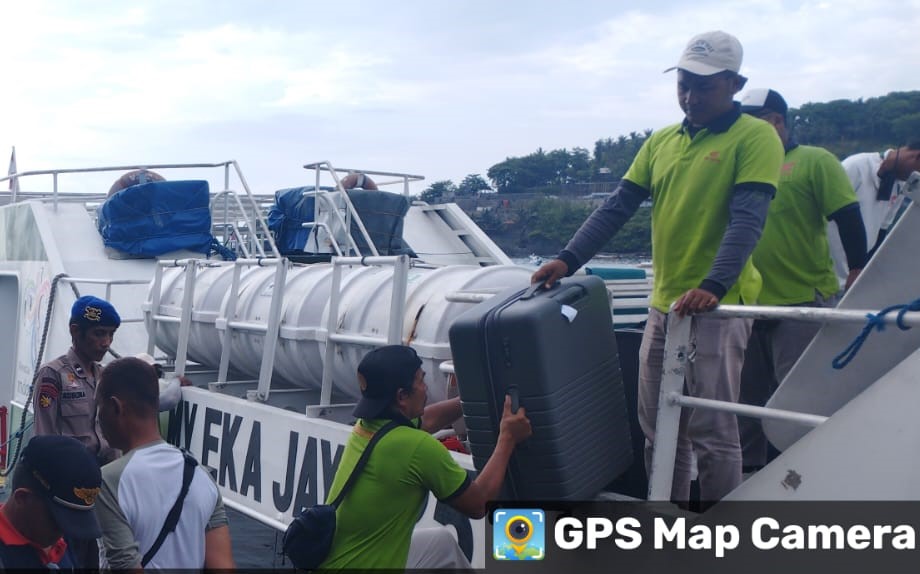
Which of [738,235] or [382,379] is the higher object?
[738,235]

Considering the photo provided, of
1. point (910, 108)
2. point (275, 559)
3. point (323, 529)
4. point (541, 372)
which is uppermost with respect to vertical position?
point (910, 108)

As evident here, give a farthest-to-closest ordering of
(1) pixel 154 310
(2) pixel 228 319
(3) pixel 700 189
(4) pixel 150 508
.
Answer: (1) pixel 154 310 → (2) pixel 228 319 → (3) pixel 700 189 → (4) pixel 150 508

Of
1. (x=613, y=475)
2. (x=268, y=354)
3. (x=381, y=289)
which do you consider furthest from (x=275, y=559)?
(x=613, y=475)

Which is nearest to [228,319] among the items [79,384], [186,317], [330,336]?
[186,317]

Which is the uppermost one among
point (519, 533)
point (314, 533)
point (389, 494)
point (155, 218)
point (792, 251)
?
point (155, 218)

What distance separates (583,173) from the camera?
29.1ft

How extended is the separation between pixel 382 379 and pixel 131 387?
85cm

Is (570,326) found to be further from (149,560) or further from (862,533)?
(149,560)

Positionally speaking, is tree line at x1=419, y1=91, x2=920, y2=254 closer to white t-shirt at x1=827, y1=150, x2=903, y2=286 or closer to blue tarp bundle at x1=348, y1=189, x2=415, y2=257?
white t-shirt at x1=827, y1=150, x2=903, y2=286

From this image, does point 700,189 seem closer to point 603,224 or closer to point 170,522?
point 603,224

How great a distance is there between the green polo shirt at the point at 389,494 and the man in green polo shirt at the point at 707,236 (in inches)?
33.3

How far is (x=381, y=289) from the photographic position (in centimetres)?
597

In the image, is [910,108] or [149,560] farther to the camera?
[910,108]

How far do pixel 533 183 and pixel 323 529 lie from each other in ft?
28.9
